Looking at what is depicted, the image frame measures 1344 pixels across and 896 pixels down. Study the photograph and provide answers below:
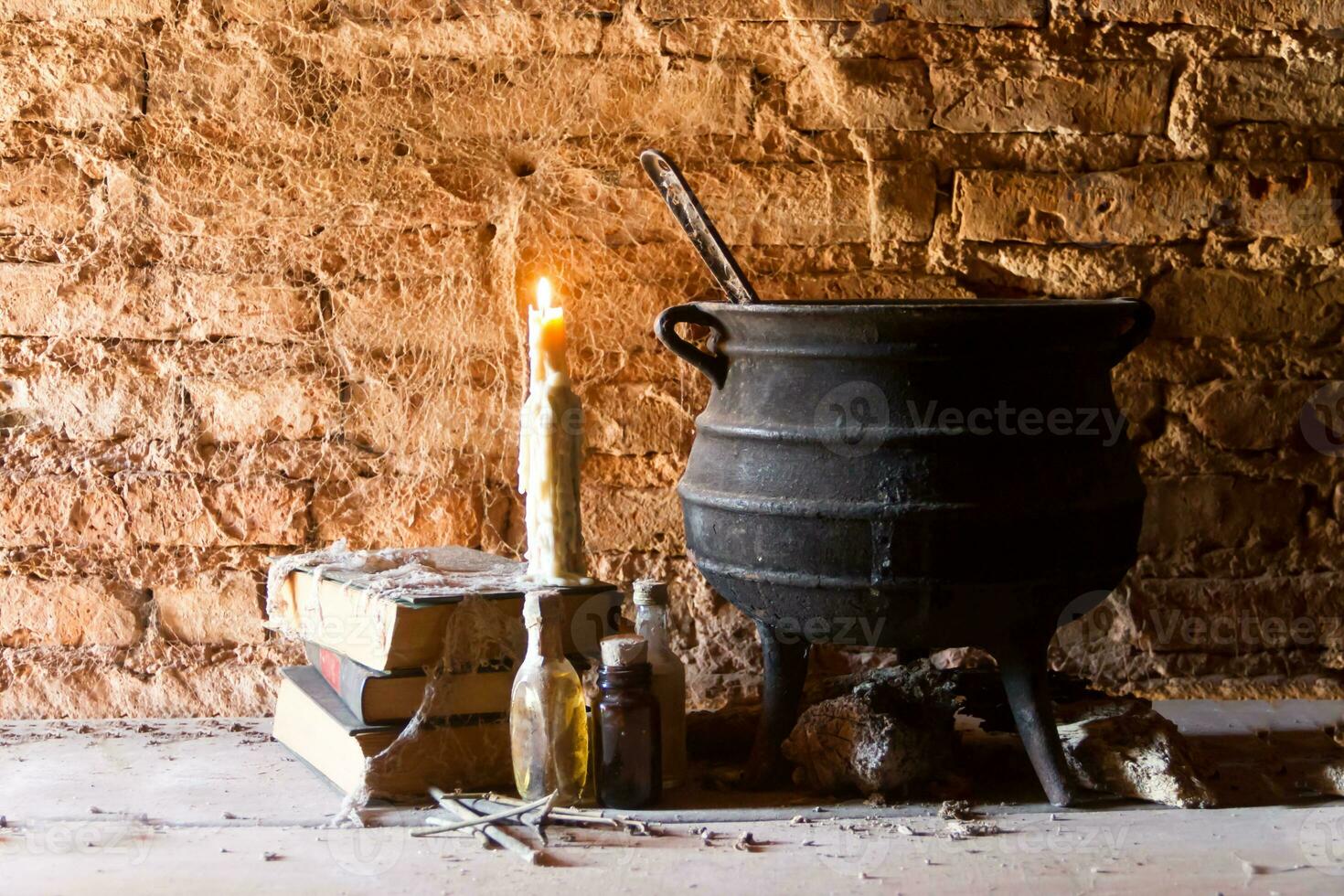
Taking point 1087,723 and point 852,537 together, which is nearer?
point 852,537

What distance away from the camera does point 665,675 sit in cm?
201

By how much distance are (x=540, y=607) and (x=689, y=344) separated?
1.39 feet

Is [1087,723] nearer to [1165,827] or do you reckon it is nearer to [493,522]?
[1165,827]

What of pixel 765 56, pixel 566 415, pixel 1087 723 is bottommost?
pixel 1087 723

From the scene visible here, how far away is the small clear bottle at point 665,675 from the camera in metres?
2.00

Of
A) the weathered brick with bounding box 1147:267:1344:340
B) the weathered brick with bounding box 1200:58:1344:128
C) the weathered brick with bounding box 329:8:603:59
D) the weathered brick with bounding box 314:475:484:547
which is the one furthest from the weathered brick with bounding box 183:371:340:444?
the weathered brick with bounding box 1200:58:1344:128

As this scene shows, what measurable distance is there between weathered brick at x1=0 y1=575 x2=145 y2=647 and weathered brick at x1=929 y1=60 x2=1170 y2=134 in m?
1.69

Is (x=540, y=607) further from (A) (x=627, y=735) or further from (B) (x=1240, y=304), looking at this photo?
(B) (x=1240, y=304)

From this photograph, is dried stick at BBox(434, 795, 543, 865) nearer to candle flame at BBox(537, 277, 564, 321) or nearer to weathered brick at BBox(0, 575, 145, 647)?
candle flame at BBox(537, 277, 564, 321)

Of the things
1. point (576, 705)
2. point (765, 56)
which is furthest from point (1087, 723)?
point (765, 56)

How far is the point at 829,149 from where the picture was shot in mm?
2400

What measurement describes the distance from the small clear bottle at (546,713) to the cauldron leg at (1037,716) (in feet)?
1.92

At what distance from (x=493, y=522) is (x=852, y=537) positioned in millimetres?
850

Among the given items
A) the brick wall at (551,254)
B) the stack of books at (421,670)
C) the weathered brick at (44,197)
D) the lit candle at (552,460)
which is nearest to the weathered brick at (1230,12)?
the brick wall at (551,254)
